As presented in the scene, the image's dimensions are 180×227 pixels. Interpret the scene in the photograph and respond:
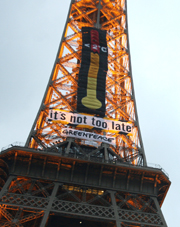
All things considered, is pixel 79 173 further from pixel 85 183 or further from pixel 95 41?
pixel 95 41

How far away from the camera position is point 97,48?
5094 cm

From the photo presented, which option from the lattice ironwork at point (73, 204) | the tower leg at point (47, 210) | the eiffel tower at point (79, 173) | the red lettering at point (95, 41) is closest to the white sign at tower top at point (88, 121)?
the eiffel tower at point (79, 173)

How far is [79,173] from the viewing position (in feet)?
123

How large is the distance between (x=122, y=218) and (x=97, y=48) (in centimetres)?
2488

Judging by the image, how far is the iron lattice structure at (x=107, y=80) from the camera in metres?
42.6

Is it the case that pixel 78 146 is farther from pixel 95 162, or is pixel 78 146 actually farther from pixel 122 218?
pixel 122 218

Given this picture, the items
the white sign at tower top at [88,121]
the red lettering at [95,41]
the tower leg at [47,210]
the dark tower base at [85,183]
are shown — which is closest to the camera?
the tower leg at [47,210]

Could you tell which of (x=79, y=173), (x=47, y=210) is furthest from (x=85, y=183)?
(x=47, y=210)

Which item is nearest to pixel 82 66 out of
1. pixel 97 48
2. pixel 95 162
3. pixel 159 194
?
pixel 97 48

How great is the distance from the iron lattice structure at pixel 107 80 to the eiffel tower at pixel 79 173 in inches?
5.3

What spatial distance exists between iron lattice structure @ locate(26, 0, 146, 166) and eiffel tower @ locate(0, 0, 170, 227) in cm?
14

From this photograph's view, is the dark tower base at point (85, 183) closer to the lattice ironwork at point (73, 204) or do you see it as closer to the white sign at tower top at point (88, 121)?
the lattice ironwork at point (73, 204)

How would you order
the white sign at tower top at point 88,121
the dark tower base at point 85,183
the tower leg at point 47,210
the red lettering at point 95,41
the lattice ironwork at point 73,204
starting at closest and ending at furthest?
the tower leg at point 47,210 → the lattice ironwork at point 73,204 → the dark tower base at point 85,183 → the white sign at tower top at point 88,121 → the red lettering at point 95,41

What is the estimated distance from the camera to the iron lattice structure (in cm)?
4256
